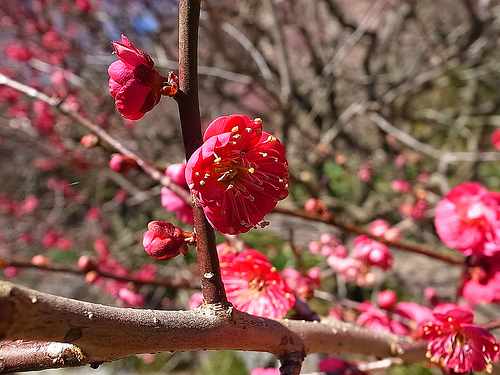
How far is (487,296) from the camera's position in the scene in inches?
46.8

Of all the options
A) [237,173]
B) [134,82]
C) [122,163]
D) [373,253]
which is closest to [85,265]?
[122,163]

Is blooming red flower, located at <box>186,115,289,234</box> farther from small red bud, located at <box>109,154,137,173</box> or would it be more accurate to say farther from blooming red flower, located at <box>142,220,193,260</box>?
small red bud, located at <box>109,154,137,173</box>

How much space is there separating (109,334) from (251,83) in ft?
7.39

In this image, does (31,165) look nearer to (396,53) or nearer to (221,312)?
(396,53)

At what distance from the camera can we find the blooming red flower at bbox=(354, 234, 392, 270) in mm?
1544

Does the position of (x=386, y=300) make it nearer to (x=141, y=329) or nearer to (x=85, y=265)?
(x=85, y=265)

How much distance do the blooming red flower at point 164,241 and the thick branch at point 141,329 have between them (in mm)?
127

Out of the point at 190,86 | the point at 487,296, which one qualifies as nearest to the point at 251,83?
the point at 487,296

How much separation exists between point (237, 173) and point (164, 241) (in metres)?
0.25

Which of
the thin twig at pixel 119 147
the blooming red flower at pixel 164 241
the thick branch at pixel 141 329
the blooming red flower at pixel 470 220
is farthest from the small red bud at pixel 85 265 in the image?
the blooming red flower at pixel 470 220

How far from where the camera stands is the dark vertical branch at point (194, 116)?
0.58 metres

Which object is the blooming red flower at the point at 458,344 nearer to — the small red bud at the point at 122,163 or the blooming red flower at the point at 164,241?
the blooming red flower at the point at 164,241

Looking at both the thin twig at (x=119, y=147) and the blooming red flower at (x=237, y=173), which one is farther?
the thin twig at (x=119, y=147)

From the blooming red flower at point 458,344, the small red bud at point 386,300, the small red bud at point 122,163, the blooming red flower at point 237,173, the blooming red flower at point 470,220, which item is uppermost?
the blooming red flower at point 470,220
